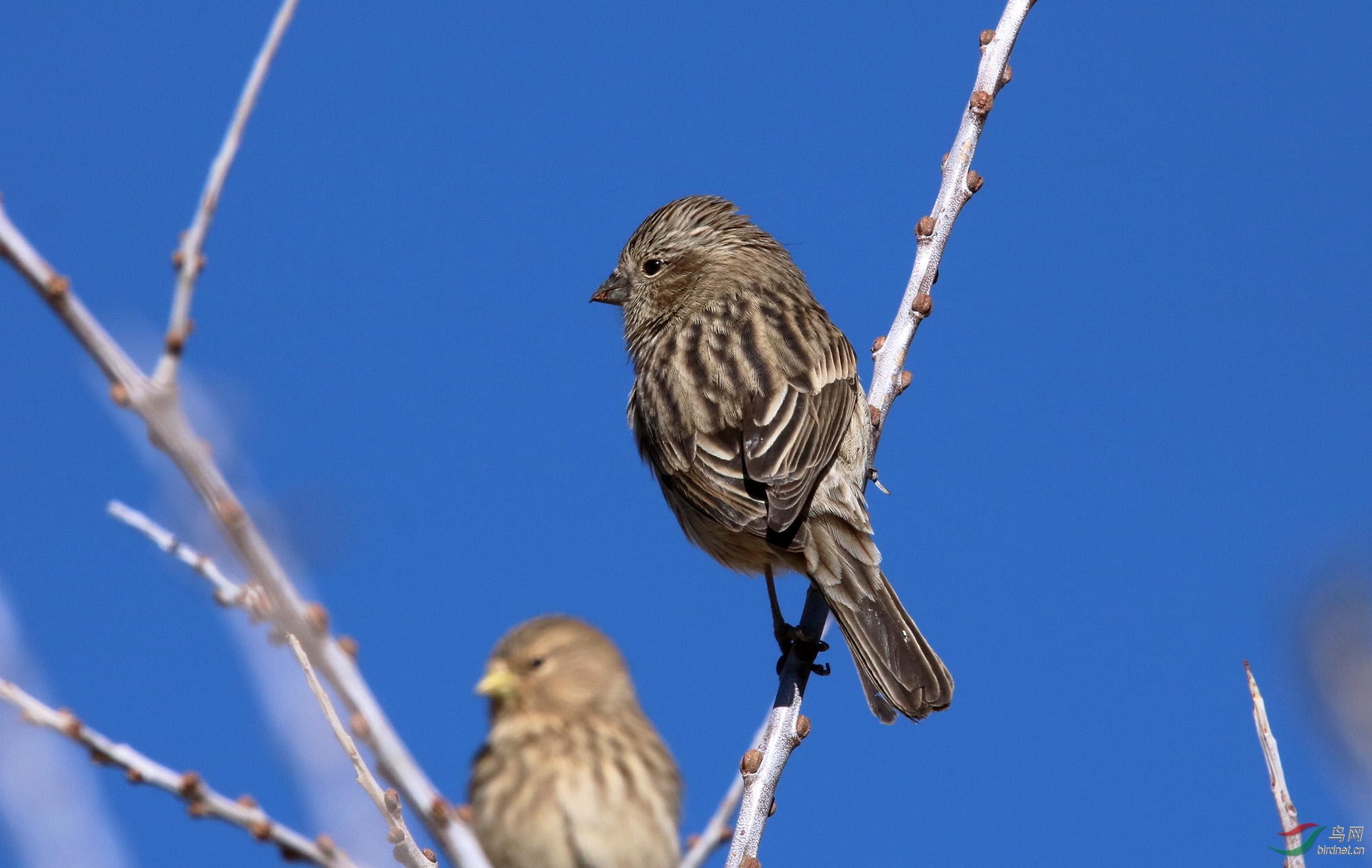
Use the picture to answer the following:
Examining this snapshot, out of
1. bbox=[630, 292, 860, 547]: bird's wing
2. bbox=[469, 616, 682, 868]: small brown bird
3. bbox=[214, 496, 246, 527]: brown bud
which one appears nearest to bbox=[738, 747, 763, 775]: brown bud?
Answer: bbox=[469, 616, 682, 868]: small brown bird

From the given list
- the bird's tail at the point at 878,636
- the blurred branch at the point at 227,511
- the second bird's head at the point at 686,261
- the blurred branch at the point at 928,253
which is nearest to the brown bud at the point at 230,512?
the blurred branch at the point at 227,511

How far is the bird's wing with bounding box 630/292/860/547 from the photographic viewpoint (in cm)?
547

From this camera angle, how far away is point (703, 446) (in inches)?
226

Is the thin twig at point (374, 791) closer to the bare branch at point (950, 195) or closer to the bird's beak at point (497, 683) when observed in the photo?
the bird's beak at point (497, 683)

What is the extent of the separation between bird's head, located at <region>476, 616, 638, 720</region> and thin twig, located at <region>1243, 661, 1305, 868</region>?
171 cm

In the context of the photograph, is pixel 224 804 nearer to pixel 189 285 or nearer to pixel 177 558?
pixel 177 558

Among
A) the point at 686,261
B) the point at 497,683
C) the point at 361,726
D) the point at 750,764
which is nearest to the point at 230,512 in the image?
the point at 361,726

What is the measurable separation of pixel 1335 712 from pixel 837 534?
2949 mm

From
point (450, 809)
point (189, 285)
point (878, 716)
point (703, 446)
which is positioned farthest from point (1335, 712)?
point (703, 446)

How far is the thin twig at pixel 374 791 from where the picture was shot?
118 inches

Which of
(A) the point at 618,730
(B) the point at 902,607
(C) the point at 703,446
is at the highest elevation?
(C) the point at 703,446

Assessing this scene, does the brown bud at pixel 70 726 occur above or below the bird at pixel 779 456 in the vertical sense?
below

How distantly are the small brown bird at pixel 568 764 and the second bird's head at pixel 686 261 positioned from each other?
10.8 ft

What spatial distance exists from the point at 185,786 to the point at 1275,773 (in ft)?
7.43
